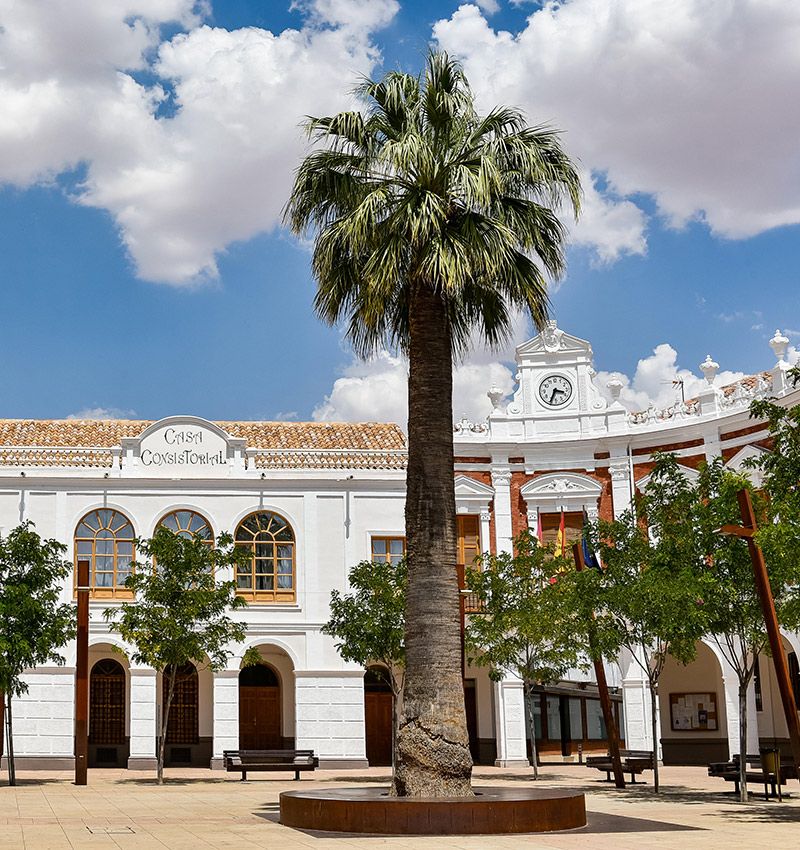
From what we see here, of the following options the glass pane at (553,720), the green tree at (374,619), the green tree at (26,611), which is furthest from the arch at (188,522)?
the glass pane at (553,720)

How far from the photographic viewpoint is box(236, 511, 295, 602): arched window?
118 feet

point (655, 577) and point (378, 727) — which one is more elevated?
point (655, 577)

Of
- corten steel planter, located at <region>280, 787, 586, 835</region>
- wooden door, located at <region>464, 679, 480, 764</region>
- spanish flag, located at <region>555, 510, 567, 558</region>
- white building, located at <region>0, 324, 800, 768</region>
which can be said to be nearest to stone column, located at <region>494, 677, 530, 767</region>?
white building, located at <region>0, 324, 800, 768</region>

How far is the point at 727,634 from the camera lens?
73.1ft

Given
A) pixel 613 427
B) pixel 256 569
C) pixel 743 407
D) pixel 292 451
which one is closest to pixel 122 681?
pixel 256 569

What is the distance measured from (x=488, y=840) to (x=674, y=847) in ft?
6.90

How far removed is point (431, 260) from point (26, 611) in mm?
14885

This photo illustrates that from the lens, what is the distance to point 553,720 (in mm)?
40031

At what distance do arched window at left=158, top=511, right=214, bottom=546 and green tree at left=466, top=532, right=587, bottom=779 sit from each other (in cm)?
815

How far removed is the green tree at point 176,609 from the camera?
28.7 metres

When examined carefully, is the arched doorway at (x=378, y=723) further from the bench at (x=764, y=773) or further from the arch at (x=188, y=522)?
the bench at (x=764, y=773)

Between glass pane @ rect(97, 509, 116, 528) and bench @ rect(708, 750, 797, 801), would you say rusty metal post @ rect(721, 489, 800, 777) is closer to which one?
bench @ rect(708, 750, 797, 801)

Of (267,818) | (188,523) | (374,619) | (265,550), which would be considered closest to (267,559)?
(265,550)

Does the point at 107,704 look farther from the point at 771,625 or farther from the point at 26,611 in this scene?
the point at 771,625
